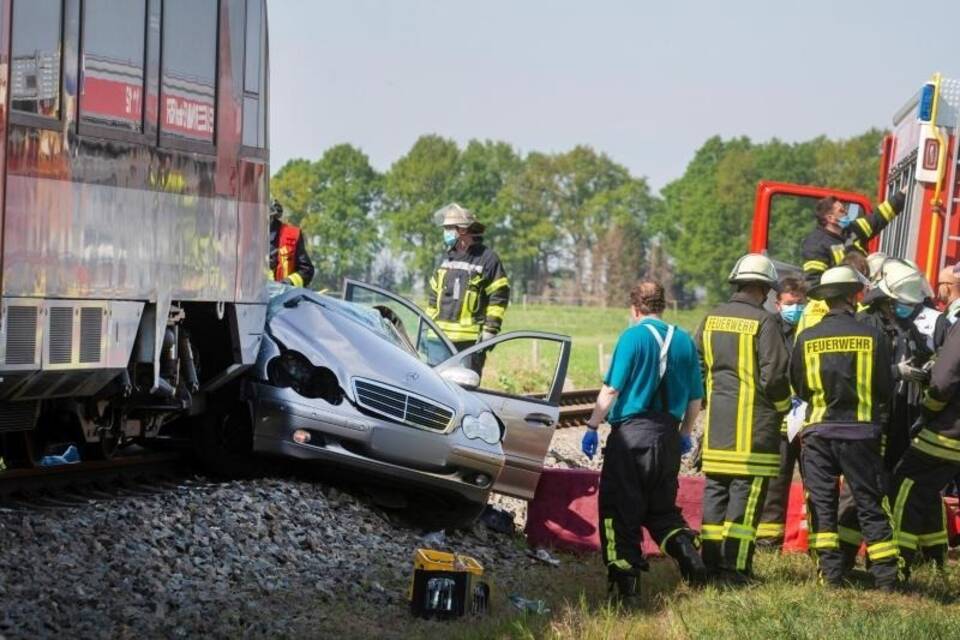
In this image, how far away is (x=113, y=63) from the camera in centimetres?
934

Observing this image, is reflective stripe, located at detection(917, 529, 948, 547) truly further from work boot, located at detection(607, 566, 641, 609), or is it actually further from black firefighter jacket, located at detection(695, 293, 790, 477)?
work boot, located at detection(607, 566, 641, 609)

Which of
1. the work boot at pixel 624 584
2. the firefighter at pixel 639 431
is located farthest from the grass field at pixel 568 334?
the work boot at pixel 624 584

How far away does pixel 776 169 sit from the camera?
119 metres

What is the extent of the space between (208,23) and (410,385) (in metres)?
2.48

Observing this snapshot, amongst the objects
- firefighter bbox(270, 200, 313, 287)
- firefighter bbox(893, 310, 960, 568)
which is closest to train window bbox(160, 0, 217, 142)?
firefighter bbox(893, 310, 960, 568)

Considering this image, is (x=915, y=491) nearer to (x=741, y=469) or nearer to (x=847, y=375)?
(x=847, y=375)

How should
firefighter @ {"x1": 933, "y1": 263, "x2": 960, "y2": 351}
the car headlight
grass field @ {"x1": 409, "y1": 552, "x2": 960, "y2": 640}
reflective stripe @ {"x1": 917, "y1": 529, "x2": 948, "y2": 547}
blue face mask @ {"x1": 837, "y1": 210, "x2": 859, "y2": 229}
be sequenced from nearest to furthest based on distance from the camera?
grass field @ {"x1": 409, "y1": 552, "x2": 960, "y2": 640} < reflective stripe @ {"x1": 917, "y1": 529, "x2": 948, "y2": 547} < firefighter @ {"x1": 933, "y1": 263, "x2": 960, "y2": 351} < the car headlight < blue face mask @ {"x1": 837, "y1": 210, "x2": 859, "y2": 229}

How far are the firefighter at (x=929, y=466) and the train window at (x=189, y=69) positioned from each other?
177 inches

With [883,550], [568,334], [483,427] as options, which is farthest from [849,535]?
[568,334]

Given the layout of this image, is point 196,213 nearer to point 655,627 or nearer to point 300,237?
point 655,627

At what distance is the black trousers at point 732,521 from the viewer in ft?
31.9

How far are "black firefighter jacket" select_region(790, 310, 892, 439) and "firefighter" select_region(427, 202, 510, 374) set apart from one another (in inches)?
205

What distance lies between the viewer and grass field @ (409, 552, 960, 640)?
7.74 metres

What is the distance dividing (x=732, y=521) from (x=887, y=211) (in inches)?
204
